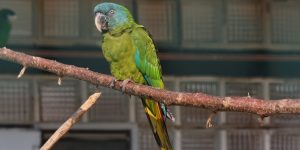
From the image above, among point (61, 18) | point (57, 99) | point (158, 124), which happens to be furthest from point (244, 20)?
point (158, 124)

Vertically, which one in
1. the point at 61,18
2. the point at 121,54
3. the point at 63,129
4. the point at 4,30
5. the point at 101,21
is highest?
the point at 61,18

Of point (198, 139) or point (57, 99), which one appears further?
point (198, 139)

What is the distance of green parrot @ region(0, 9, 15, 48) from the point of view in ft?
11.8

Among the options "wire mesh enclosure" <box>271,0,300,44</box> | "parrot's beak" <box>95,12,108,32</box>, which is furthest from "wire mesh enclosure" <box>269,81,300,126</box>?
"parrot's beak" <box>95,12,108,32</box>

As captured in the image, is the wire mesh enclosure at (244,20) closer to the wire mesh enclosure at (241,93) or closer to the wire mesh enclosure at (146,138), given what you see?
the wire mesh enclosure at (241,93)

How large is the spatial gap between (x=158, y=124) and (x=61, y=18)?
1.64 metres

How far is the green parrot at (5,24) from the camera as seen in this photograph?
11.8 ft

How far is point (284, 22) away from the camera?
4.14 metres

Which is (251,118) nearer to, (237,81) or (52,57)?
(237,81)

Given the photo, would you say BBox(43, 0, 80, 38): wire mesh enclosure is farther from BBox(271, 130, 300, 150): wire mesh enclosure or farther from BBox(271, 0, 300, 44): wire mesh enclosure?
BBox(271, 130, 300, 150): wire mesh enclosure

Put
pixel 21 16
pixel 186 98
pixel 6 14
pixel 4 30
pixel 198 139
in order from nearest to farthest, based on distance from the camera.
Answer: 1. pixel 186 98
2. pixel 4 30
3. pixel 6 14
4. pixel 21 16
5. pixel 198 139

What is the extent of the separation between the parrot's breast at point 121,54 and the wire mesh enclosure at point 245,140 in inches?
65.9

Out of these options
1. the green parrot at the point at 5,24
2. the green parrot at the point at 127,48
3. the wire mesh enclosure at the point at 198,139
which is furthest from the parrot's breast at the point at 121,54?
the wire mesh enclosure at the point at 198,139

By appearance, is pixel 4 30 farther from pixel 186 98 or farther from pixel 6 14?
pixel 186 98
